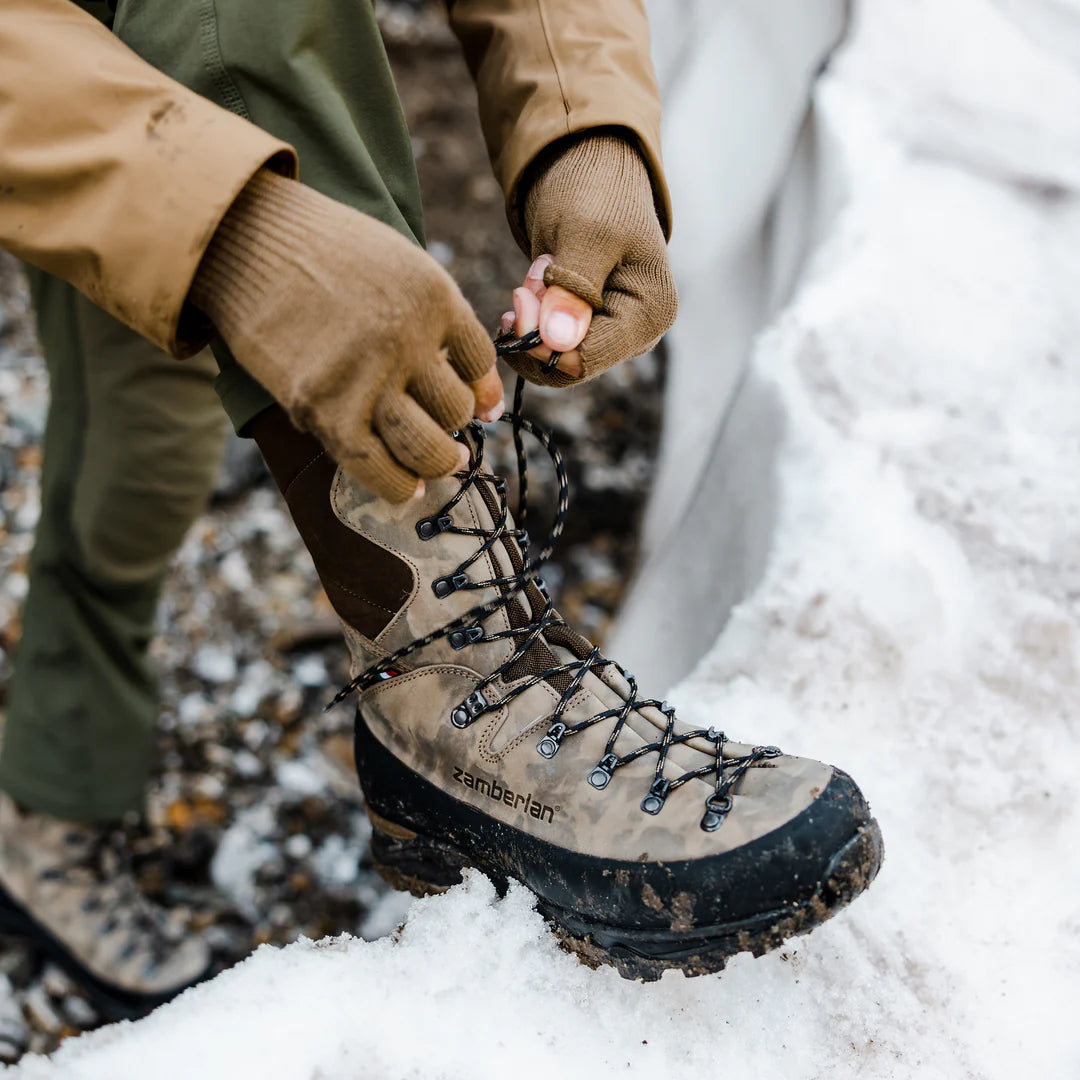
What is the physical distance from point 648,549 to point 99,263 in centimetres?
198

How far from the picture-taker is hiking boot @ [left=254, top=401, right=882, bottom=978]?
1.02 m

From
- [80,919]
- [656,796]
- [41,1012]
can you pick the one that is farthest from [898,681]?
[41,1012]

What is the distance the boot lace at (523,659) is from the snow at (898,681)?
259mm

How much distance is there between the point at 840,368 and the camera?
1.80 metres

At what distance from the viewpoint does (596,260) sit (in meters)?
1.15

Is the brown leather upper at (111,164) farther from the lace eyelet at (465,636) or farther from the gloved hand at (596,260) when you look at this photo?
the lace eyelet at (465,636)

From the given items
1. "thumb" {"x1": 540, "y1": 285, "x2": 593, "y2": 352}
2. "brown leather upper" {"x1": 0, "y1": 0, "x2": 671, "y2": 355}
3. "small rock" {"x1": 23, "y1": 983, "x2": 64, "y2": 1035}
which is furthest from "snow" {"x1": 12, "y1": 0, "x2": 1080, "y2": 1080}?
"brown leather upper" {"x1": 0, "y1": 0, "x2": 671, "y2": 355}

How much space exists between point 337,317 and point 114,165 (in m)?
0.27

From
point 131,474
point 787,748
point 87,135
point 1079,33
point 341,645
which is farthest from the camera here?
point 341,645

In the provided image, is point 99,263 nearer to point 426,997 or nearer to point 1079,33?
point 426,997

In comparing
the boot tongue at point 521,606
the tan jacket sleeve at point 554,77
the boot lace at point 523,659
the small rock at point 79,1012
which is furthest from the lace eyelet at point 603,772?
the small rock at point 79,1012

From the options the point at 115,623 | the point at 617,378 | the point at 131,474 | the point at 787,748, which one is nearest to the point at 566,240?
the point at 787,748

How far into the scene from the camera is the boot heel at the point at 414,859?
127 centimetres

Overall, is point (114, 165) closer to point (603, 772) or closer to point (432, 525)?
point (432, 525)
